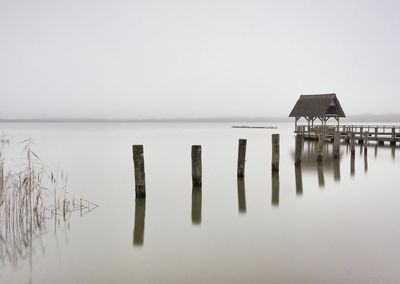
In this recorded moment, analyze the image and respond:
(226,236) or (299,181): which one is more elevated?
(299,181)

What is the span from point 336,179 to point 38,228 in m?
12.2

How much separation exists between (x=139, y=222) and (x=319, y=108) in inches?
1341

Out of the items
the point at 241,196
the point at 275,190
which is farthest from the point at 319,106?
the point at 241,196

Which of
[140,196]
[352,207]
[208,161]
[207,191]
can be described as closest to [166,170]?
[208,161]

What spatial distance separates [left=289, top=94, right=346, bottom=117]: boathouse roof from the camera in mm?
39312

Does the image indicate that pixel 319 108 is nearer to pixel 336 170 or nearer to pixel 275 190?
pixel 336 170

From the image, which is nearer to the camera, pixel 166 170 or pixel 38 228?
pixel 38 228

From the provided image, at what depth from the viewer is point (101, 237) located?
26.5ft

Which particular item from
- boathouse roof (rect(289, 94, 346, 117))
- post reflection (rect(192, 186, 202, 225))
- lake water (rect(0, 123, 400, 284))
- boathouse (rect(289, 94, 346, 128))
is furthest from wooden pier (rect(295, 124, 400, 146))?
post reflection (rect(192, 186, 202, 225))

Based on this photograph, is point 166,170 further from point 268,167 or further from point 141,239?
point 141,239

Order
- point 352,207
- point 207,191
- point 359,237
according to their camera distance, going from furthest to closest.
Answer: point 207,191, point 352,207, point 359,237

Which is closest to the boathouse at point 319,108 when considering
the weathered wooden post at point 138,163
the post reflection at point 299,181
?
the post reflection at point 299,181

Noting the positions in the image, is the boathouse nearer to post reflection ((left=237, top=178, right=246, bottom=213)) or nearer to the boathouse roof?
the boathouse roof

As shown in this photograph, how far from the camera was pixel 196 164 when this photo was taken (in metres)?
12.5
